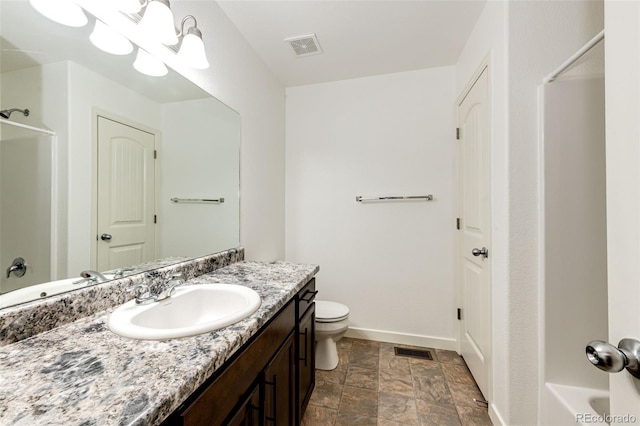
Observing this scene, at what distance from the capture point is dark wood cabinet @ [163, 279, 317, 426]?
589 mm

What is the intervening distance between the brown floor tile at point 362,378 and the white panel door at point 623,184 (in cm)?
136

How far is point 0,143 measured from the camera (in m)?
0.65

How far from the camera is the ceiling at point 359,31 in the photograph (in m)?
1.49

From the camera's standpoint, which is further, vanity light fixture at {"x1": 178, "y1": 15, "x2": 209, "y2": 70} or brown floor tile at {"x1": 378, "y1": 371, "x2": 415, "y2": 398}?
brown floor tile at {"x1": 378, "y1": 371, "x2": 415, "y2": 398}

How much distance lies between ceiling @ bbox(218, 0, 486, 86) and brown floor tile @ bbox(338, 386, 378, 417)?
237 cm

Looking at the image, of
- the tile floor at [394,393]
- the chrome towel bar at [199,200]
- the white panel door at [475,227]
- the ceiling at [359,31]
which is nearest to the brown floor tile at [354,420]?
the tile floor at [394,393]

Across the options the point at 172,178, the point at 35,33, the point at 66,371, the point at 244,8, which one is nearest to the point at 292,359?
the point at 66,371

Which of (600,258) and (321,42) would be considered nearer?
(600,258)

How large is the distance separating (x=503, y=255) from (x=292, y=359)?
3.78 feet

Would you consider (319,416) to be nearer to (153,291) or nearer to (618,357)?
(153,291)

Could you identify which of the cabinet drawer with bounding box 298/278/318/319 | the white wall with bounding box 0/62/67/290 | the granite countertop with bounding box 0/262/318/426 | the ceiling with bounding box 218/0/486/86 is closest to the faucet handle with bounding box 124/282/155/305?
the granite countertop with bounding box 0/262/318/426

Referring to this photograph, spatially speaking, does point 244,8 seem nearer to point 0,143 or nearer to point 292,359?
point 0,143

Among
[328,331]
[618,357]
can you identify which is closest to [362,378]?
[328,331]

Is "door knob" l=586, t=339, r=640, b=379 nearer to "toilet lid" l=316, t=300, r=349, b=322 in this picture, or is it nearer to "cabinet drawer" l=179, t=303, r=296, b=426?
"cabinet drawer" l=179, t=303, r=296, b=426
